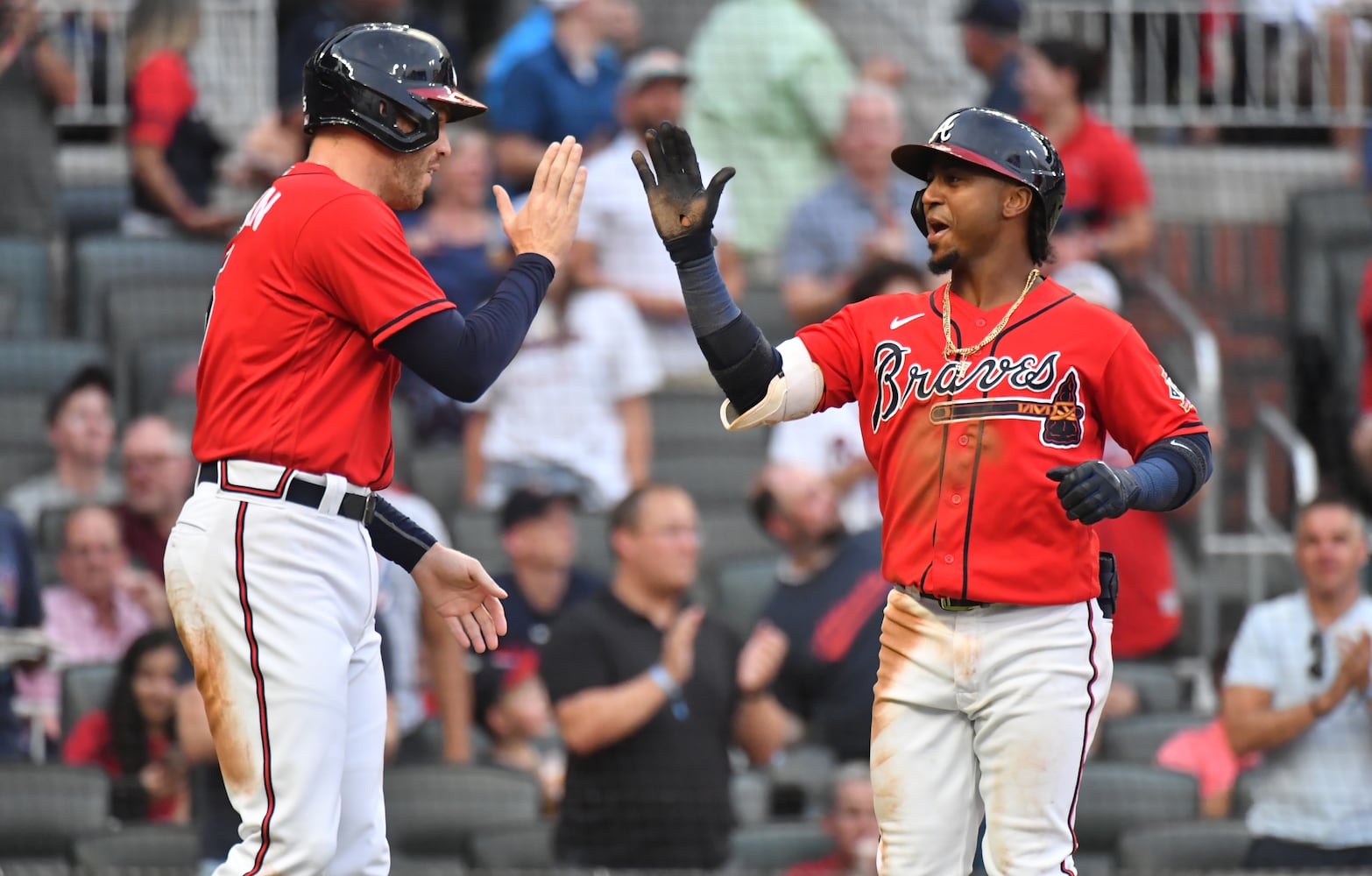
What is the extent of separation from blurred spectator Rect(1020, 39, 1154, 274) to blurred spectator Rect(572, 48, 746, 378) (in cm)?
133

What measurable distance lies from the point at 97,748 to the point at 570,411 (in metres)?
2.16

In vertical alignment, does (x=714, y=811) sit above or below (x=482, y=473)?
below

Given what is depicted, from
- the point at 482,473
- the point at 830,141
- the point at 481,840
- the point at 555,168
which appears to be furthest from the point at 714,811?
the point at 830,141

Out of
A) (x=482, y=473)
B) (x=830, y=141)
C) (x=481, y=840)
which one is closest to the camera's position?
(x=481, y=840)

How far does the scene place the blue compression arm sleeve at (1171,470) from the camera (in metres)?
3.35

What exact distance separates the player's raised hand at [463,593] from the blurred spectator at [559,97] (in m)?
4.44

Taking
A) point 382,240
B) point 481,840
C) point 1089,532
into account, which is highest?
point 382,240

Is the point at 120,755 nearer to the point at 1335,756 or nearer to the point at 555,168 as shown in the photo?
the point at 555,168

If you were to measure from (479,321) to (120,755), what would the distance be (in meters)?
3.23

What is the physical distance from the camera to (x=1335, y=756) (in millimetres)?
5863

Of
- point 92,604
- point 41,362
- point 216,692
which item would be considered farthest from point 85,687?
point 216,692

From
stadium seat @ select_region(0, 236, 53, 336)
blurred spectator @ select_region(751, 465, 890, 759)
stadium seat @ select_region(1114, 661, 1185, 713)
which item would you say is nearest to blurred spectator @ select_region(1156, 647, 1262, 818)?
stadium seat @ select_region(1114, 661, 1185, 713)

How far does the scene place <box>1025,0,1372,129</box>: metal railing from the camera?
34.3 feet

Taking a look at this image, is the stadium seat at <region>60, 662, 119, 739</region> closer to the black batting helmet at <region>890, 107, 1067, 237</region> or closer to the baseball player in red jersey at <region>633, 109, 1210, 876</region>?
the baseball player in red jersey at <region>633, 109, 1210, 876</region>
